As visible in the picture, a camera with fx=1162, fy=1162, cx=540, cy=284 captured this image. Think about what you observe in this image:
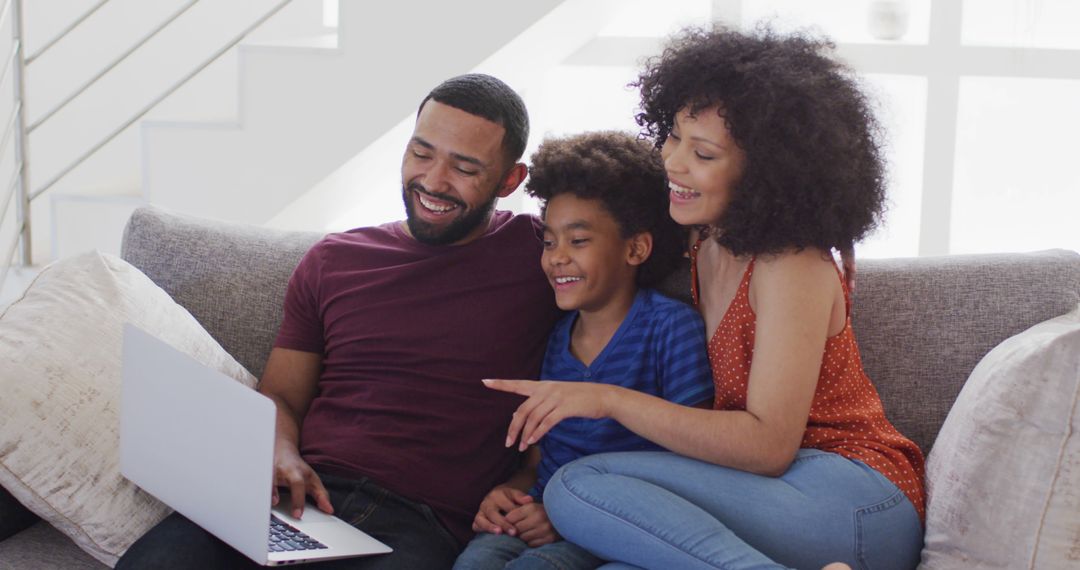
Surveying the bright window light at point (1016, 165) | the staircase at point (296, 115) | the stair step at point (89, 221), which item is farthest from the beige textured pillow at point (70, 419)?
the bright window light at point (1016, 165)

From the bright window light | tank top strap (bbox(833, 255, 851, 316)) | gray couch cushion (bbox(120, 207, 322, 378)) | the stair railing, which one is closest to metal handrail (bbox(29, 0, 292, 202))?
the stair railing

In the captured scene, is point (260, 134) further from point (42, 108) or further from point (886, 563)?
point (886, 563)

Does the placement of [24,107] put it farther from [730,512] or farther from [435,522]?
[730,512]

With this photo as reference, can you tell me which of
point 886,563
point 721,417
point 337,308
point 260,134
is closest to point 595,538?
point 721,417

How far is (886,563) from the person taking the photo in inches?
59.6

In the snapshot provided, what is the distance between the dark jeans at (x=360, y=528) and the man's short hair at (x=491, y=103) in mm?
596

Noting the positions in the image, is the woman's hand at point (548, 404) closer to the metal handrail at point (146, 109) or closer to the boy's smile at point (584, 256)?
the boy's smile at point (584, 256)

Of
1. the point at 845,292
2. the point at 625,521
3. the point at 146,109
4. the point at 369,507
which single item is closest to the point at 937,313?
the point at 845,292

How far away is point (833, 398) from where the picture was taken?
5.34 ft

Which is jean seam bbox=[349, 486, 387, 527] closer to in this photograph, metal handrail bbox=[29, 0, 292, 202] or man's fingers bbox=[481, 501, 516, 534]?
man's fingers bbox=[481, 501, 516, 534]

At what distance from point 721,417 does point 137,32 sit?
318 centimetres

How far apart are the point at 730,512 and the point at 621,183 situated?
55 cm

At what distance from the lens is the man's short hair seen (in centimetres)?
187

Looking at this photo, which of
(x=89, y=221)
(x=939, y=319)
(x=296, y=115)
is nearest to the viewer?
(x=939, y=319)
